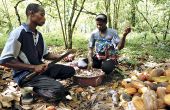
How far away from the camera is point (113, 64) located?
20.7 ft

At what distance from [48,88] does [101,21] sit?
1.96 meters

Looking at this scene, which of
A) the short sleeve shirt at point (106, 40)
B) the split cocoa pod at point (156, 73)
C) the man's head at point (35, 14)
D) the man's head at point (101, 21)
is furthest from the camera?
the short sleeve shirt at point (106, 40)

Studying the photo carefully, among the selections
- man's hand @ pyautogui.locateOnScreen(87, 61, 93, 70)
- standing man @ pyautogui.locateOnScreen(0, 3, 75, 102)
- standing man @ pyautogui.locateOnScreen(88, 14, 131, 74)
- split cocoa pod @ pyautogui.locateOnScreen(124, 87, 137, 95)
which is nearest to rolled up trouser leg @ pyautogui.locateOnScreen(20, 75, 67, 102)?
standing man @ pyautogui.locateOnScreen(0, 3, 75, 102)

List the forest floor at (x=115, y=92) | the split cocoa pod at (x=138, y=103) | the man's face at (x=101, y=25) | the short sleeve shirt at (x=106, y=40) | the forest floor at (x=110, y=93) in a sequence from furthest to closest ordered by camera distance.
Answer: the short sleeve shirt at (x=106, y=40)
the man's face at (x=101, y=25)
the forest floor at (x=110, y=93)
the forest floor at (x=115, y=92)
the split cocoa pod at (x=138, y=103)

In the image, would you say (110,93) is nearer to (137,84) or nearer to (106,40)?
(137,84)

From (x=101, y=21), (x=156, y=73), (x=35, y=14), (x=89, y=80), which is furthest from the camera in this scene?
(x=101, y=21)

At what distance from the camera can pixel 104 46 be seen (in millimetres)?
6496

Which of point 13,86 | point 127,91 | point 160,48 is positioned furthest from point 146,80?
point 160,48

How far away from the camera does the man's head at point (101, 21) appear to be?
6.16 meters

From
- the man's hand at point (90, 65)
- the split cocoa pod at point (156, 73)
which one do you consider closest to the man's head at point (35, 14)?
the man's hand at point (90, 65)

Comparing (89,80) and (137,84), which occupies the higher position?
(137,84)

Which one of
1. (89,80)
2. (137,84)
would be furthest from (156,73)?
(89,80)

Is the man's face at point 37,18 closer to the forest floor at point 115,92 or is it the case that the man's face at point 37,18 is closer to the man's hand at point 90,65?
the forest floor at point 115,92

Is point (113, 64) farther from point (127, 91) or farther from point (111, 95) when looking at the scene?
point (127, 91)
